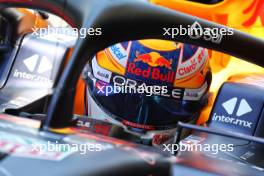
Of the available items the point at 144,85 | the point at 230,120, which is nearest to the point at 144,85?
the point at 144,85

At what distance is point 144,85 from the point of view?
124 centimetres

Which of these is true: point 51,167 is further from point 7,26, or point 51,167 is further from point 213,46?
point 7,26

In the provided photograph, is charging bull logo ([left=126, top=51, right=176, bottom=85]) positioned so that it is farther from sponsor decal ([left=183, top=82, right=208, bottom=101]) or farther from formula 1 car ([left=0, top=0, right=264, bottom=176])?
formula 1 car ([left=0, top=0, right=264, bottom=176])

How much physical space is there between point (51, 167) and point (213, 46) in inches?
12.7

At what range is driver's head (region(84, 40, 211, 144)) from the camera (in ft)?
4.05

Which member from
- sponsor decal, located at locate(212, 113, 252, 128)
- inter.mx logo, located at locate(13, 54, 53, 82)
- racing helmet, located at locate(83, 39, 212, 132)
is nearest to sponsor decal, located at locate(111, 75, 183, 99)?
racing helmet, located at locate(83, 39, 212, 132)

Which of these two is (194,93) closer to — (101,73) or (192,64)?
(192,64)

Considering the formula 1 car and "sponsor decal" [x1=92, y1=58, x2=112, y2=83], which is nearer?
the formula 1 car

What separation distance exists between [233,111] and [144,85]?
25 cm

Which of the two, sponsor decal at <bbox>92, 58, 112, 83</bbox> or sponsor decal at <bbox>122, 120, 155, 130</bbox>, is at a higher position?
sponsor decal at <bbox>92, 58, 112, 83</bbox>

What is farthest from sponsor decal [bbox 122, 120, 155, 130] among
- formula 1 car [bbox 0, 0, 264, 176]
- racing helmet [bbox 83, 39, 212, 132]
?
formula 1 car [bbox 0, 0, 264, 176]

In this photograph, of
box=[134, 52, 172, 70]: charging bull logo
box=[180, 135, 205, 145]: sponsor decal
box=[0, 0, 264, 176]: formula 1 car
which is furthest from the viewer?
box=[134, 52, 172, 70]: charging bull logo

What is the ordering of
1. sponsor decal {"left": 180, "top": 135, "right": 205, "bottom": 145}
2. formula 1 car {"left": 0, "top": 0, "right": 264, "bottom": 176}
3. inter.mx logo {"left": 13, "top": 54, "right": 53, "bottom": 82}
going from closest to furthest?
formula 1 car {"left": 0, "top": 0, "right": 264, "bottom": 176}, sponsor decal {"left": 180, "top": 135, "right": 205, "bottom": 145}, inter.mx logo {"left": 13, "top": 54, "right": 53, "bottom": 82}

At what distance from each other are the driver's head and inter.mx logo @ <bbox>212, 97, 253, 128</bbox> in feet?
0.25
